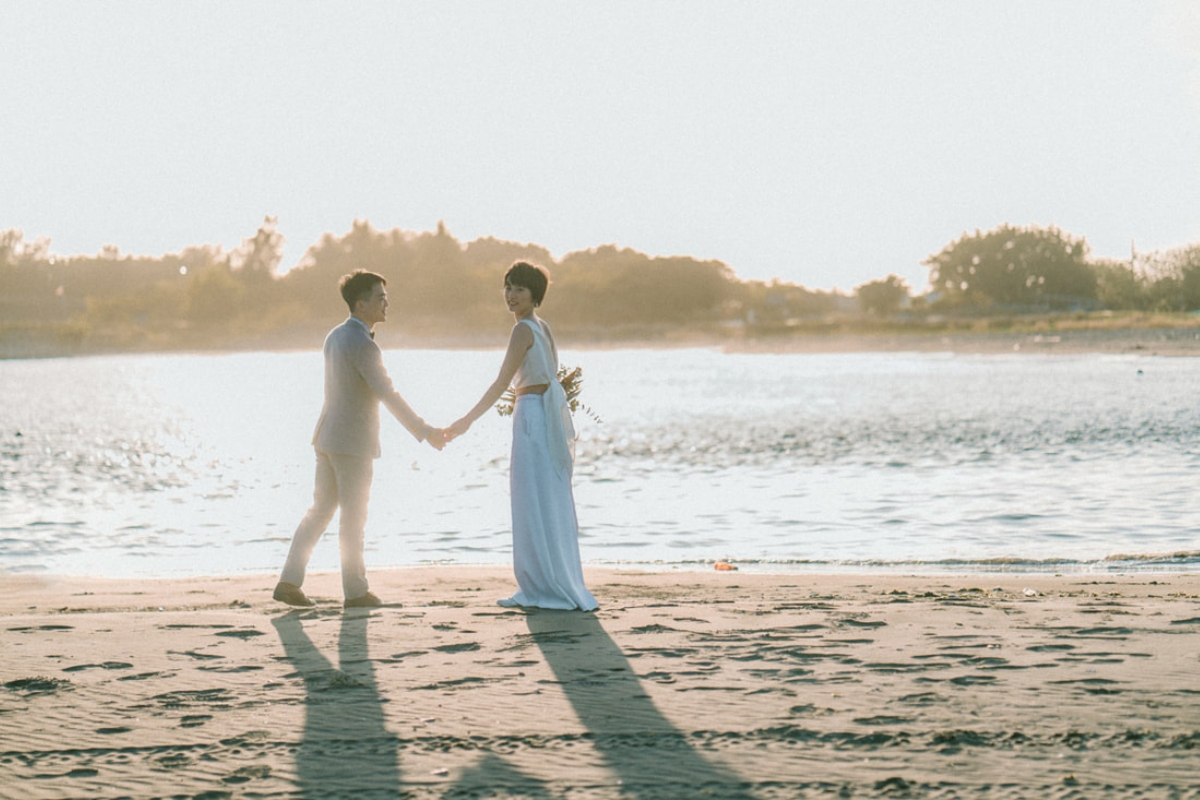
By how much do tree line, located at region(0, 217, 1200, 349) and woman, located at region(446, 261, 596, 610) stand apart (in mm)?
115100

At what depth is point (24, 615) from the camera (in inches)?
294

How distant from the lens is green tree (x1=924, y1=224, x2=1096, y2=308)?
5098 inches

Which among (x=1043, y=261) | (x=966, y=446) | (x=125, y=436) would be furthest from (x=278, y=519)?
(x=1043, y=261)

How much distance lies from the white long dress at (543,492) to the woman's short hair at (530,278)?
19 centimetres

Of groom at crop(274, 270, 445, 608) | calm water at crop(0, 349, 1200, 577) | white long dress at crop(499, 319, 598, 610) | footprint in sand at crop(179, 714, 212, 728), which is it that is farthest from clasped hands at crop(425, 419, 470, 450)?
calm water at crop(0, 349, 1200, 577)

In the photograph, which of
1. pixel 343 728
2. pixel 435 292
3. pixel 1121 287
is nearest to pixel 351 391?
pixel 343 728

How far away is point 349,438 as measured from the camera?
290 inches

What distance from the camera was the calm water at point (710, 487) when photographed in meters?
11.9

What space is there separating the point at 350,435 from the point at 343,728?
9.35 ft

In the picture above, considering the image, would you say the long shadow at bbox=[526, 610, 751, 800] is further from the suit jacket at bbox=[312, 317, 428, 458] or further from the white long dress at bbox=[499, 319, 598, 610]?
the suit jacket at bbox=[312, 317, 428, 458]

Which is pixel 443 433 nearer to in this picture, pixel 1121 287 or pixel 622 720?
pixel 622 720

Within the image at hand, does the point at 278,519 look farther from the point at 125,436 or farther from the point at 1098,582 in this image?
the point at 125,436

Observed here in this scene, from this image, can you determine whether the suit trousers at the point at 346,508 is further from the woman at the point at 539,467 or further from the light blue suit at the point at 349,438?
the woman at the point at 539,467

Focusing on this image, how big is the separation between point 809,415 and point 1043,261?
10503 centimetres
